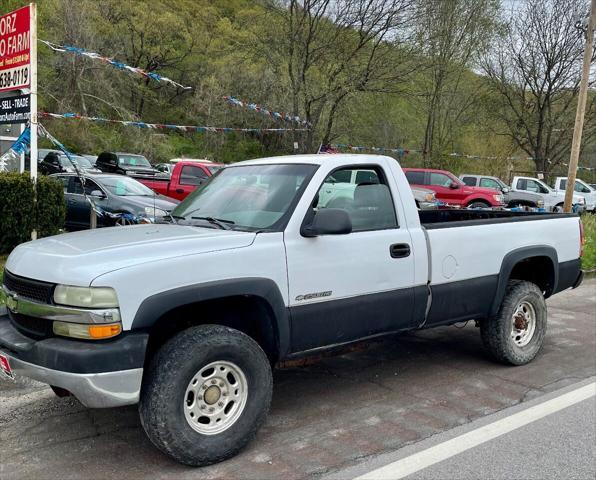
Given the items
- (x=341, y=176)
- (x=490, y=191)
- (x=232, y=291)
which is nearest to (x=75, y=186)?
(x=341, y=176)

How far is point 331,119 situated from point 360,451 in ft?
72.2

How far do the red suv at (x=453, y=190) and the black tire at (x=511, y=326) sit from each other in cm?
1576

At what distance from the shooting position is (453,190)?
21.8 meters

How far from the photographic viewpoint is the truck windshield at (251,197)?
4.10 metres

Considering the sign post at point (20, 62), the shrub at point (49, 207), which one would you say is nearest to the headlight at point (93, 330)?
the sign post at point (20, 62)

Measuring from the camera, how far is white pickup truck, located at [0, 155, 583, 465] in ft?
10.6

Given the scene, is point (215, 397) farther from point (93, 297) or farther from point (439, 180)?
point (439, 180)

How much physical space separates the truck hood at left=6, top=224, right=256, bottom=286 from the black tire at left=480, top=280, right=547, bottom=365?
9.22ft

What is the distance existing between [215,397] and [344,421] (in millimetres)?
1151

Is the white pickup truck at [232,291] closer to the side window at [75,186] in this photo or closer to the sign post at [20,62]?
the sign post at [20,62]

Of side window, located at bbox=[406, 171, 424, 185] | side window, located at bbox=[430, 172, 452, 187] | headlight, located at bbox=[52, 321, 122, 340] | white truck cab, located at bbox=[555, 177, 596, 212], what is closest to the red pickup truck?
side window, located at bbox=[406, 171, 424, 185]

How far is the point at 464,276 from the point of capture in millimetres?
4977

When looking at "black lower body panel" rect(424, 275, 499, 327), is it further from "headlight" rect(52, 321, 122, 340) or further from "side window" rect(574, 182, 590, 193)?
"side window" rect(574, 182, 590, 193)

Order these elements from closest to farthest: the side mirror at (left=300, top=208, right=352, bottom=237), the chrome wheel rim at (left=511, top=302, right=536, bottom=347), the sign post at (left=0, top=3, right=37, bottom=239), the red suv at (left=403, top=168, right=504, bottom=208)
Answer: the side mirror at (left=300, top=208, right=352, bottom=237) → the chrome wheel rim at (left=511, top=302, right=536, bottom=347) → the sign post at (left=0, top=3, right=37, bottom=239) → the red suv at (left=403, top=168, right=504, bottom=208)
